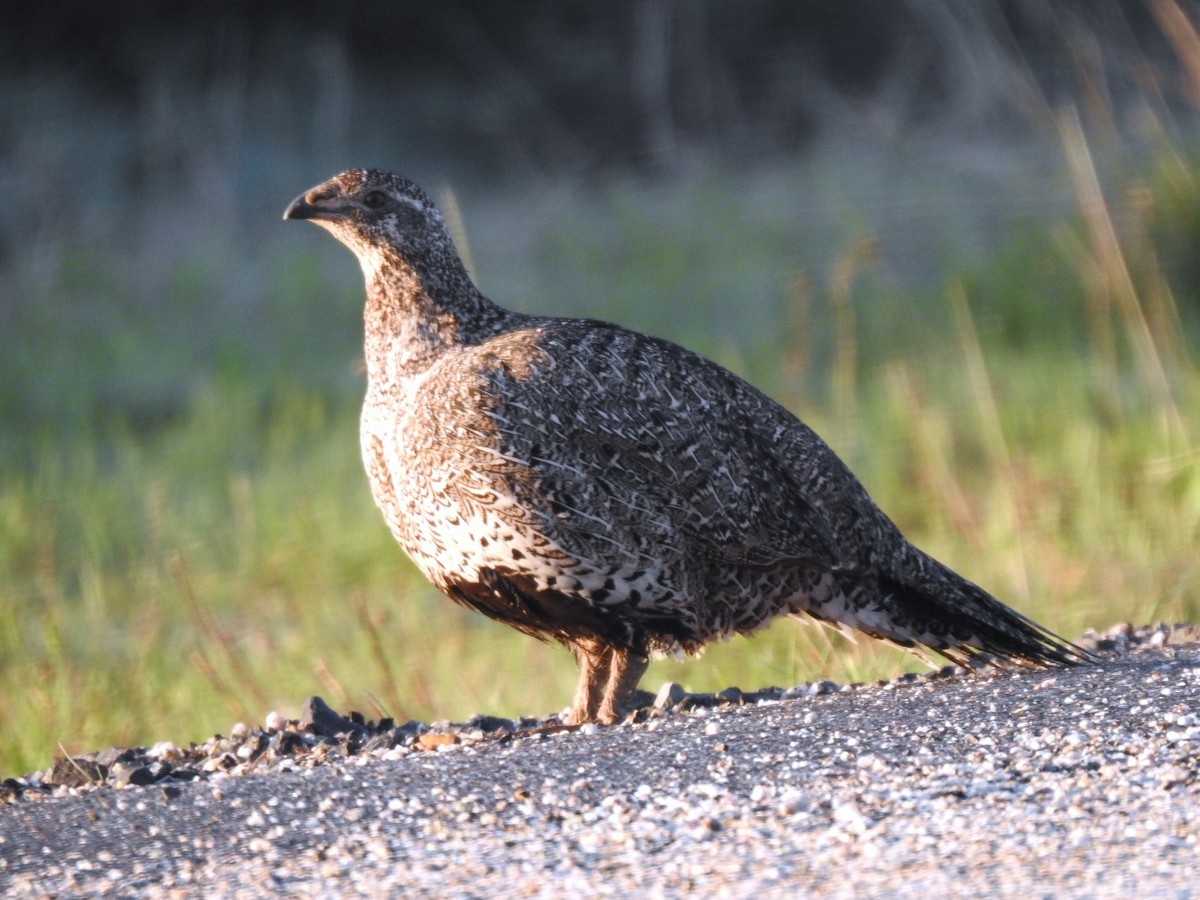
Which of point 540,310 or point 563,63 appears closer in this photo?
point 540,310

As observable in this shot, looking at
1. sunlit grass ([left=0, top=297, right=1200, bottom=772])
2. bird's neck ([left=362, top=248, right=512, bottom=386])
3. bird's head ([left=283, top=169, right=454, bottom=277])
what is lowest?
sunlit grass ([left=0, top=297, right=1200, bottom=772])

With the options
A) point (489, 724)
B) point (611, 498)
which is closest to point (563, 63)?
point (611, 498)

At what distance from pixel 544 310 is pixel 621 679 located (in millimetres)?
7087

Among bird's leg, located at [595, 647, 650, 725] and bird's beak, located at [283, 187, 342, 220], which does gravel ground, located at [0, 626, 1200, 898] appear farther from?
bird's beak, located at [283, 187, 342, 220]

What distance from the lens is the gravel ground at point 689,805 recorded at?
2.73 meters

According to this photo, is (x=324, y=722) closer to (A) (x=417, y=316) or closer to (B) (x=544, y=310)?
(A) (x=417, y=316)

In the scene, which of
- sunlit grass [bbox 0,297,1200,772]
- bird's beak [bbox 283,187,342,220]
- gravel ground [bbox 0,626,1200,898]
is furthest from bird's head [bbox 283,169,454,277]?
gravel ground [bbox 0,626,1200,898]

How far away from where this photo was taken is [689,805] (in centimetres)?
317

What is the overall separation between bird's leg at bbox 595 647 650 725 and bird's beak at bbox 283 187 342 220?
1505 mm

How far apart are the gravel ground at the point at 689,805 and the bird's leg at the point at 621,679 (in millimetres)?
359

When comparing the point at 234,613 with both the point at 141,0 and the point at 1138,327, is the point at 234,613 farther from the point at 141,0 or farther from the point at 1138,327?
the point at 141,0

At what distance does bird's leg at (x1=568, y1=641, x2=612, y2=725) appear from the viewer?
15.5ft

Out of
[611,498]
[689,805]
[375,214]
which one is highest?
[375,214]

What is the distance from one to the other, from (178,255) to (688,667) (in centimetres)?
861
